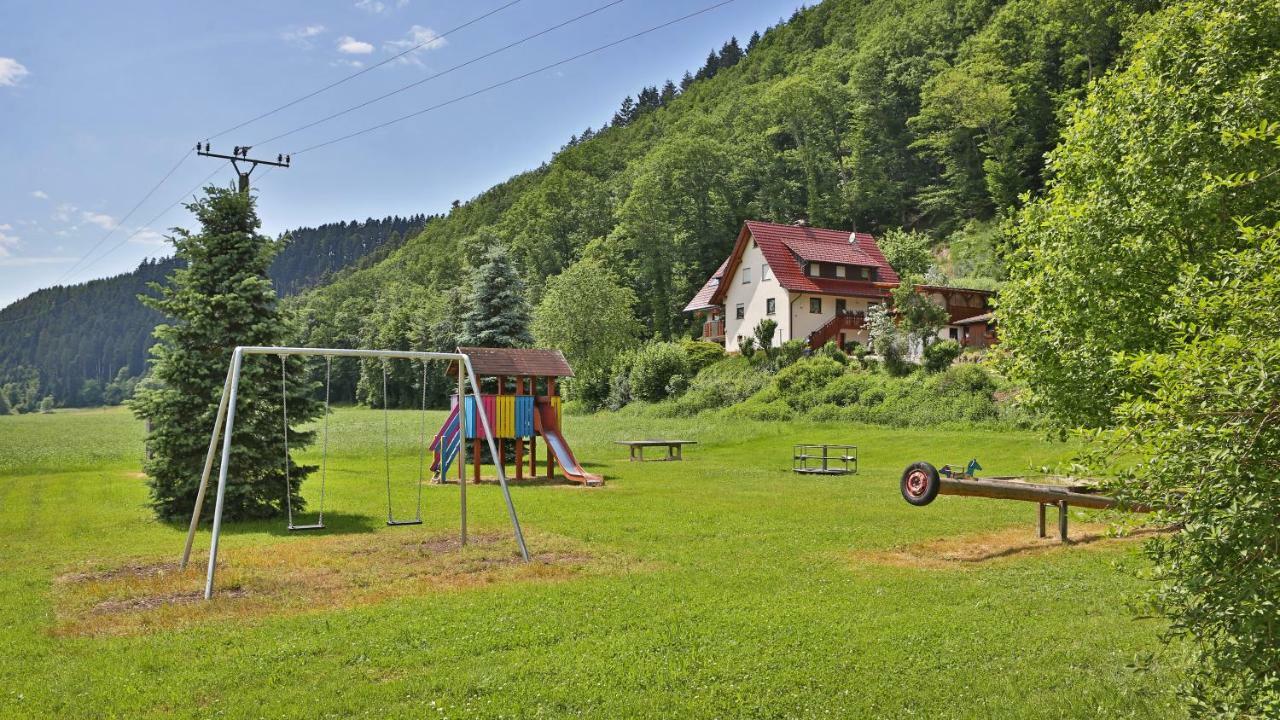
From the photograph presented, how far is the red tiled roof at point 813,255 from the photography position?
57.5m

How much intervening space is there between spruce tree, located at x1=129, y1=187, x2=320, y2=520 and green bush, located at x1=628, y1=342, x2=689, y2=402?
122 ft

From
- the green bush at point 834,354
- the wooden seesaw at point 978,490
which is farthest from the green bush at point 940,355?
the wooden seesaw at point 978,490

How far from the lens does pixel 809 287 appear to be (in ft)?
186

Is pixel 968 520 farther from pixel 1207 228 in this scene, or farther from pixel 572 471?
pixel 572 471

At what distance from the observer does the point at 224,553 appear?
1396cm

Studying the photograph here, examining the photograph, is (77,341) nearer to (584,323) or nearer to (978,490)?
(584,323)

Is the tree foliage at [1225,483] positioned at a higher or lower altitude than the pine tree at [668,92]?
lower

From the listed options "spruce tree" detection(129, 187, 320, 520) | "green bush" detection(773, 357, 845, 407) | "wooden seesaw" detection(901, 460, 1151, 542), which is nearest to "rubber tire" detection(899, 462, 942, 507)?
"wooden seesaw" detection(901, 460, 1151, 542)

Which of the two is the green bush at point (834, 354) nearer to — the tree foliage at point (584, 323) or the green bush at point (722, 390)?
the green bush at point (722, 390)

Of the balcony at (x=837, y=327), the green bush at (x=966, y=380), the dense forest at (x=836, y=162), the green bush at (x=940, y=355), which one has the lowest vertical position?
the green bush at (x=966, y=380)

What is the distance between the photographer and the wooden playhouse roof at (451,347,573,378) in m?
26.1

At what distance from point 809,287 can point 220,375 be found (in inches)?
1717

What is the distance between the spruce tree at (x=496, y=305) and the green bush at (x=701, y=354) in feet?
60.5

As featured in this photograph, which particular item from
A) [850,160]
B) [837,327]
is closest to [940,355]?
[837,327]
